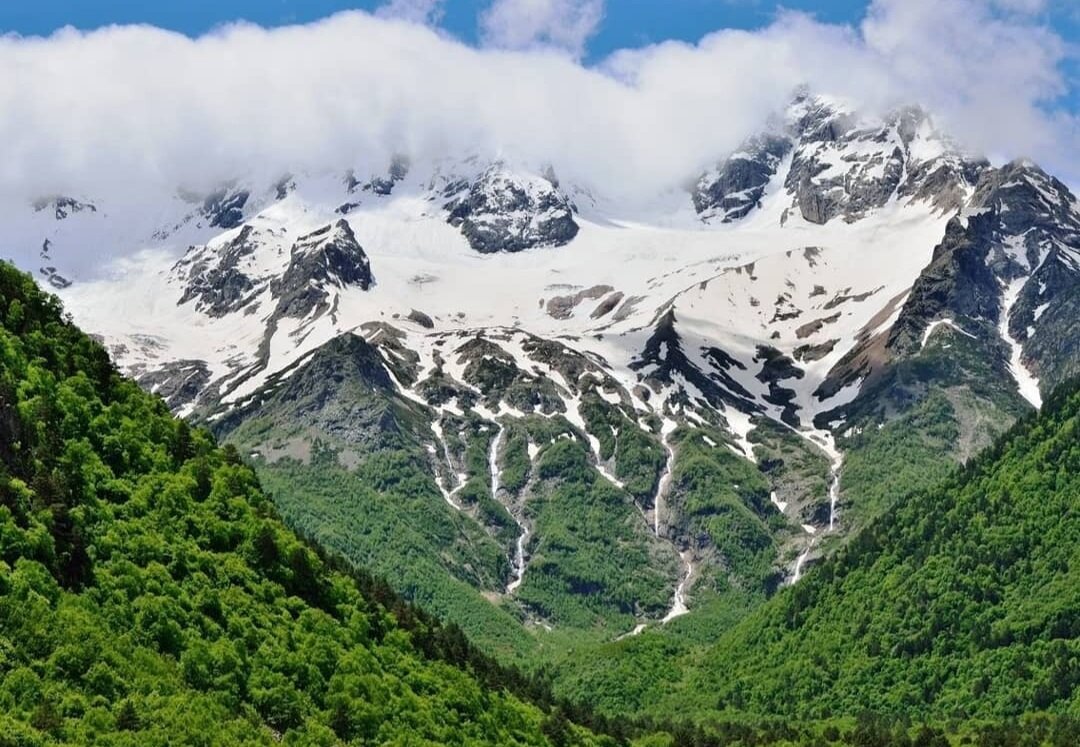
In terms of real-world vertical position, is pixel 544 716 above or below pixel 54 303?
below

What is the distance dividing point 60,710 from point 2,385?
29.6 m

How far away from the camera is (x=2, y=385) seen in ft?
351

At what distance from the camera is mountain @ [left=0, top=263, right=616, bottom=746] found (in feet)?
296

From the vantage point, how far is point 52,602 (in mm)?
93625

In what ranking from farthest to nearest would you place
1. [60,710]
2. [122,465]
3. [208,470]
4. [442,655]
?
[442,655], [208,470], [122,465], [60,710]

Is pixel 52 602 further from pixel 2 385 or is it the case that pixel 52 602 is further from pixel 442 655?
pixel 442 655

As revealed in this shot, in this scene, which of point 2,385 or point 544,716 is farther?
point 544,716

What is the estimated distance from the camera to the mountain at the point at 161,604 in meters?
90.2

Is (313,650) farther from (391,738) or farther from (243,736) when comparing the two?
(243,736)

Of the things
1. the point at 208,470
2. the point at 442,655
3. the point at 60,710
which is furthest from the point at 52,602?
the point at 442,655

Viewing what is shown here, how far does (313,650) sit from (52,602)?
24.7 m

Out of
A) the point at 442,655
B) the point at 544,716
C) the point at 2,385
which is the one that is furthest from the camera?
the point at 544,716

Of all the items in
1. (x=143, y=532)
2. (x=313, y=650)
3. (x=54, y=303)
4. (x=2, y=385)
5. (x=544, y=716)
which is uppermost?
(x=54, y=303)

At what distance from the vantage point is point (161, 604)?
101812mm
